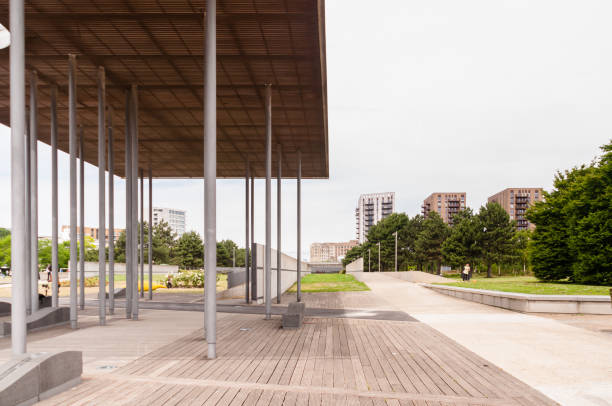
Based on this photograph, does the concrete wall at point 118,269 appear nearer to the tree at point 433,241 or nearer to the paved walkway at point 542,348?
the paved walkway at point 542,348

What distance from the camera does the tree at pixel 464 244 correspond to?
6794cm

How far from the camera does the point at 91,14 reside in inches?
399

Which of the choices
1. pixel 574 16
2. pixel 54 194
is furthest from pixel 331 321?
pixel 574 16

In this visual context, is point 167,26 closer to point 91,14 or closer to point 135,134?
point 91,14

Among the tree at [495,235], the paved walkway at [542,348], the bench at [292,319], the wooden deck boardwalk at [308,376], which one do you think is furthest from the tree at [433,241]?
the wooden deck boardwalk at [308,376]

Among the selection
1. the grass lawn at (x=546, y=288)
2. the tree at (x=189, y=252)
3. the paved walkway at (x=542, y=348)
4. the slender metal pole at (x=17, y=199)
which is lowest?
the tree at (x=189, y=252)

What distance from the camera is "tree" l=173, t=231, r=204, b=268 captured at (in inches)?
3728

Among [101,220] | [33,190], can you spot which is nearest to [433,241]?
[101,220]

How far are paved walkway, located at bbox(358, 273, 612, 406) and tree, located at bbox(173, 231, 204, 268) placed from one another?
83.7 m

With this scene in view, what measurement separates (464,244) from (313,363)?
214 feet

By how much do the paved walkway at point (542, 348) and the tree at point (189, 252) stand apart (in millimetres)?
83714

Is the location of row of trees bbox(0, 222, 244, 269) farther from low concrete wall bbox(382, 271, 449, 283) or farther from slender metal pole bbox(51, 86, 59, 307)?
slender metal pole bbox(51, 86, 59, 307)

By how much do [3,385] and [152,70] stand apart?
32.7 ft

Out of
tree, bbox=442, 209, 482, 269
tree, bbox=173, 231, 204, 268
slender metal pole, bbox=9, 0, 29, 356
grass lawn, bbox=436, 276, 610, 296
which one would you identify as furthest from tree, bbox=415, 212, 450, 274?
slender metal pole, bbox=9, 0, 29, 356
